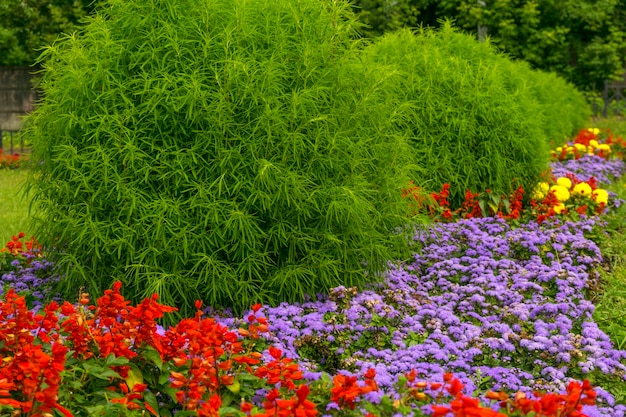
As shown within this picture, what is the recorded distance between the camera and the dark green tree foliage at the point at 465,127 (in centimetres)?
671

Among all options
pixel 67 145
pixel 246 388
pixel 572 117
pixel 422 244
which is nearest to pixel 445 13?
pixel 572 117

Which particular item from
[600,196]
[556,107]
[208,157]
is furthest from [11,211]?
[556,107]

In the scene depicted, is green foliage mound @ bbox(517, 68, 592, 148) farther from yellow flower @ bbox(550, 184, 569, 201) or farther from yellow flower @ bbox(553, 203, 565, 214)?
yellow flower @ bbox(553, 203, 565, 214)

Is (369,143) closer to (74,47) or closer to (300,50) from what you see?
(300,50)

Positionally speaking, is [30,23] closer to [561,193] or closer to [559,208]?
[561,193]

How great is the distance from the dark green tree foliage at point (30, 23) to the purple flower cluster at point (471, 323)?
1275cm

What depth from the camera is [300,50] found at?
4660 mm

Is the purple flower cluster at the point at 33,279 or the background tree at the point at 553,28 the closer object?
the purple flower cluster at the point at 33,279

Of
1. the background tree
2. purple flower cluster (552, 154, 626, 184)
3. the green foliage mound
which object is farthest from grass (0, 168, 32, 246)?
the background tree

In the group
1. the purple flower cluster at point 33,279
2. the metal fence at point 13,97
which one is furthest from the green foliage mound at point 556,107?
the metal fence at point 13,97

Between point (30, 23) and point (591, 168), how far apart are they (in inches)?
493

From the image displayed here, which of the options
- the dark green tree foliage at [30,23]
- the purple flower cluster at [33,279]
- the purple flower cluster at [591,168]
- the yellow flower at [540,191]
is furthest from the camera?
the dark green tree foliage at [30,23]

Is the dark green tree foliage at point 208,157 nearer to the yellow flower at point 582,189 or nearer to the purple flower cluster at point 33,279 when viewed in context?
the purple flower cluster at point 33,279

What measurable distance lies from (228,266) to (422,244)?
1.92m
